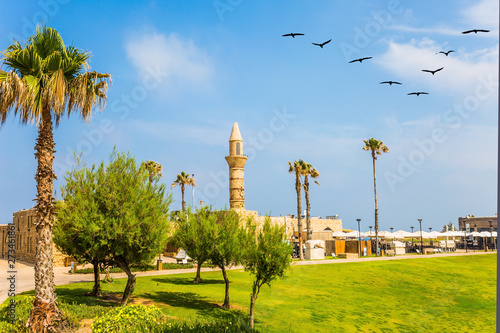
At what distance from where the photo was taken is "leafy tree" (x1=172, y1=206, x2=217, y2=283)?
27219 mm

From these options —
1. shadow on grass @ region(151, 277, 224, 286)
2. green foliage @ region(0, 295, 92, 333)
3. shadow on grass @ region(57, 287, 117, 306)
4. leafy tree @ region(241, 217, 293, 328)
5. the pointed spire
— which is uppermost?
the pointed spire

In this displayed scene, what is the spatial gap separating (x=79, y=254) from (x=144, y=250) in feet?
12.1

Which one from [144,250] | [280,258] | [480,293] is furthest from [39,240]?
[480,293]

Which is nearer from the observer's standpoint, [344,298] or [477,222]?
[344,298]

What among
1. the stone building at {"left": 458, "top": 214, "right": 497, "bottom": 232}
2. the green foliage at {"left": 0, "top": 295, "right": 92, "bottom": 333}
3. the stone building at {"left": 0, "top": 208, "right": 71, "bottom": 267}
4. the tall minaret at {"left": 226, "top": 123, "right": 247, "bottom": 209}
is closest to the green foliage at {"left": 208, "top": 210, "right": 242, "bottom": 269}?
the green foliage at {"left": 0, "top": 295, "right": 92, "bottom": 333}

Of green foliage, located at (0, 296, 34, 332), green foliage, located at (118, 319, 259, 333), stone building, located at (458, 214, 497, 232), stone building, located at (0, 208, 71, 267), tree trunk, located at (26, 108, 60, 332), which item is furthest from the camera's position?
stone building, located at (458, 214, 497, 232)

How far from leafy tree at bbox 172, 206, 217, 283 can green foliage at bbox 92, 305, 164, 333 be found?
30.5 feet

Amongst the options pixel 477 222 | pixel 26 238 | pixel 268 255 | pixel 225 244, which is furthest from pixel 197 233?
pixel 477 222

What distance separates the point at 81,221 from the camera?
72.0 feet

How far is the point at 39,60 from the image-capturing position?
19.2 meters

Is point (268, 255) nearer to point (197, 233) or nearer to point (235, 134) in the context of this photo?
point (197, 233)

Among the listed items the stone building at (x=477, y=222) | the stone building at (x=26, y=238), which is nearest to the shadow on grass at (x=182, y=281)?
the stone building at (x=26, y=238)

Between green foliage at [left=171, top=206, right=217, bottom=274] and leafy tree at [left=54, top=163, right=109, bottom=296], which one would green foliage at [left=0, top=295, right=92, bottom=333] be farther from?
green foliage at [left=171, top=206, right=217, bottom=274]

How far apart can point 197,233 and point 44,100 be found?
1252 cm
